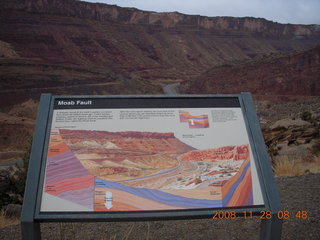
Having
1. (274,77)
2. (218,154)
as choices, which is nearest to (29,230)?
(218,154)

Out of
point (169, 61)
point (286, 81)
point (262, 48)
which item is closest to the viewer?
point (286, 81)

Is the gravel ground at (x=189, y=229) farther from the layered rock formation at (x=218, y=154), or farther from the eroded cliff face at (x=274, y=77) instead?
the eroded cliff face at (x=274, y=77)

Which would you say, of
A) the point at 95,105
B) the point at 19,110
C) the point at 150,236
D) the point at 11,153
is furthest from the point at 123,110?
the point at 19,110

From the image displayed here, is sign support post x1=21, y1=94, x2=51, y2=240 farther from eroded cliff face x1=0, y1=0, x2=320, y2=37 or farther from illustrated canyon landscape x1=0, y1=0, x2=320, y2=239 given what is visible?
eroded cliff face x1=0, y1=0, x2=320, y2=37

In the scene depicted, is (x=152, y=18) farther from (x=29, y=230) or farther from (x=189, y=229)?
(x=29, y=230)

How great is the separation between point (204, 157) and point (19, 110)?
2826 cm

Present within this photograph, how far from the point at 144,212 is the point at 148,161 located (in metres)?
0.44

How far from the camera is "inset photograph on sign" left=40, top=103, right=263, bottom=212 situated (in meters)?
2.71

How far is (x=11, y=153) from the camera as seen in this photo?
1886 centimetres

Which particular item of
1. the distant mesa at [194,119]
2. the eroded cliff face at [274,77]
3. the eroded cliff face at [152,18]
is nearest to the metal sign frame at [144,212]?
the distant mesa at [194,119]

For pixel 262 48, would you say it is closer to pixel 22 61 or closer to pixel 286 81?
pixel 286 81

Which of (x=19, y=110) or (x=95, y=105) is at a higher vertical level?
(x=19, y=110)

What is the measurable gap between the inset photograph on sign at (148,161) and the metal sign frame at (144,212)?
0.04 m

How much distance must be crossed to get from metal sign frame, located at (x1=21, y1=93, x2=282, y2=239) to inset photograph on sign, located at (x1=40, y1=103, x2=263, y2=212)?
0.15ft
